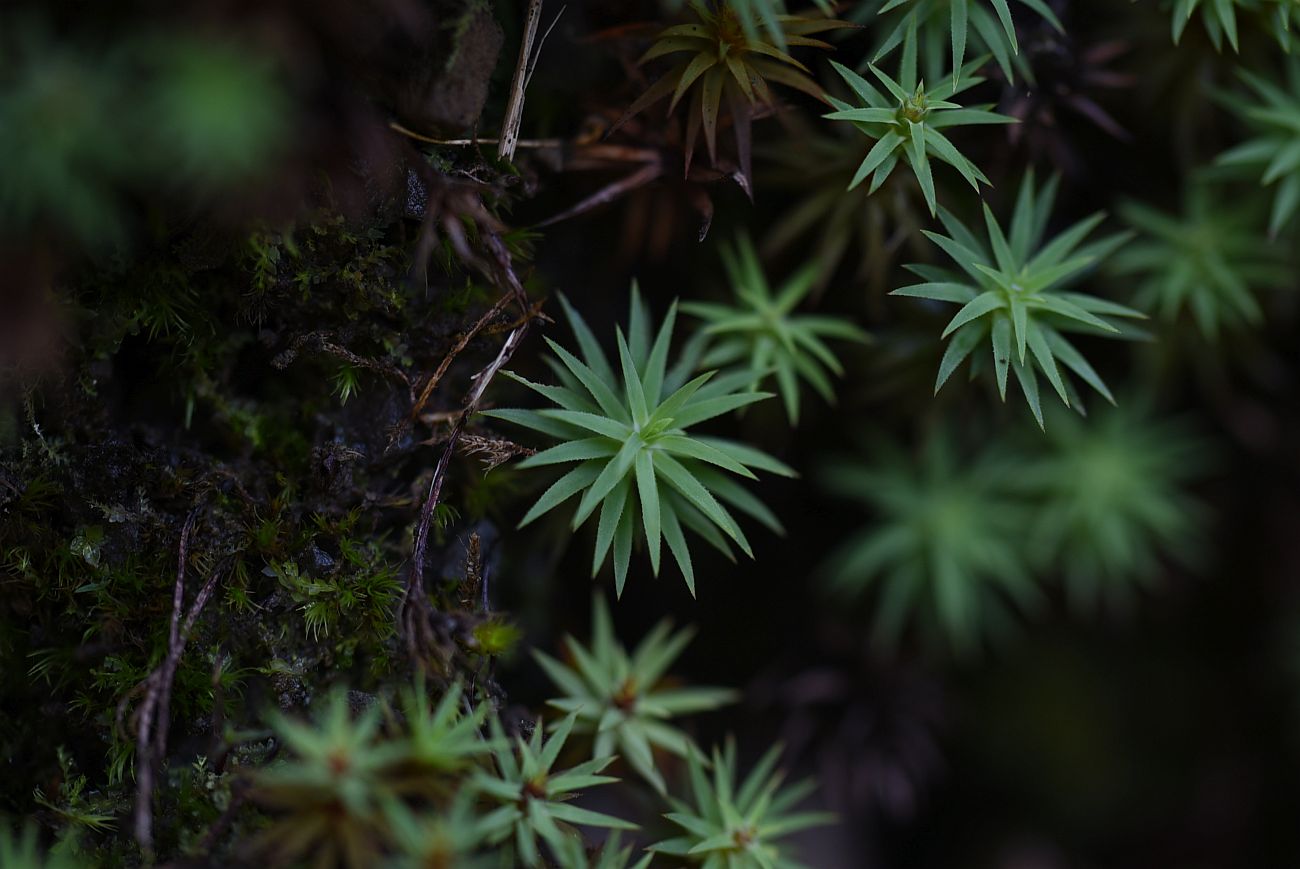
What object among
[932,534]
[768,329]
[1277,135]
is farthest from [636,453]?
[1277,135]

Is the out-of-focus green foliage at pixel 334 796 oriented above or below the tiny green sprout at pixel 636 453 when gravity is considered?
below

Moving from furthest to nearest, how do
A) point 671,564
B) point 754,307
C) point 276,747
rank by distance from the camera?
point 671,564 < point 754,307 < point 276,747

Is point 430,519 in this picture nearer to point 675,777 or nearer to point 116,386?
point 116,386

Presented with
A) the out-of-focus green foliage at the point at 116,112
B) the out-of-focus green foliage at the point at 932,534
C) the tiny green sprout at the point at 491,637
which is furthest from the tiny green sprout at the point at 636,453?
the out-of-focus green foliage at the point at 932,534

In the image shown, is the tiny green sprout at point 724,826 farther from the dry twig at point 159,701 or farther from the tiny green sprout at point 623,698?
the dry twig at point 159,701

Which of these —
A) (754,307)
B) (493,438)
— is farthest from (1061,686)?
(493,438)

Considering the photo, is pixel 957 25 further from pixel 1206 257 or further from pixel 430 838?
pixel 430 838

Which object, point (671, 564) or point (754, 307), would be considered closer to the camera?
point (754, 307)
